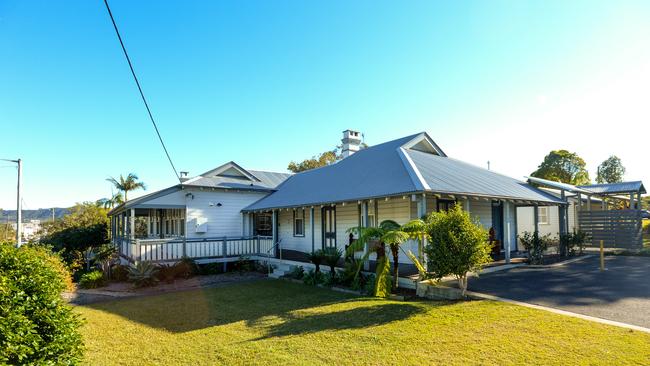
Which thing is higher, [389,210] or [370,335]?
[389,210]


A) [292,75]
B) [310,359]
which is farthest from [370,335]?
[292,75]

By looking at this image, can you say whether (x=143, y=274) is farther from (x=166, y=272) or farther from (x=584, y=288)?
(x=584, y=288)

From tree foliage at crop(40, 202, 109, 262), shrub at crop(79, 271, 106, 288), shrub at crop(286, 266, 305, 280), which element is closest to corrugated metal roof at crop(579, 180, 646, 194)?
shrub at crop(286, 266, 305, 280)

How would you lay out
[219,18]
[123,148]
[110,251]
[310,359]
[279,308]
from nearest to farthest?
[310,359] → [279,308] → [219,18] → [123,148] → [110,251]

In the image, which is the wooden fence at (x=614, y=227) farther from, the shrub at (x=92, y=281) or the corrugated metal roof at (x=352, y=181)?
the shrub at (x=92, y=281)

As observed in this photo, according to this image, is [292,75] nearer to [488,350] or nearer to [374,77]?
[374,77]

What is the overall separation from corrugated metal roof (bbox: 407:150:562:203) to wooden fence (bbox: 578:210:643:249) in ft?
14.8

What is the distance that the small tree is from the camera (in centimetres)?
811

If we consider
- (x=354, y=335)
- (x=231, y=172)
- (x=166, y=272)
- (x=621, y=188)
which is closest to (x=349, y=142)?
(x=231, y=172)

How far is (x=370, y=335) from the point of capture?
618 centimetres

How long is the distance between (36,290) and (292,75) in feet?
46.6

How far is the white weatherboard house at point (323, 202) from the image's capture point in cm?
1248

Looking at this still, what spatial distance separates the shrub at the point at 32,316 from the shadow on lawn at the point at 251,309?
11.0 ft

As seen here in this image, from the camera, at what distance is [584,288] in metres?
9.07
